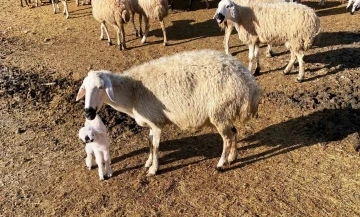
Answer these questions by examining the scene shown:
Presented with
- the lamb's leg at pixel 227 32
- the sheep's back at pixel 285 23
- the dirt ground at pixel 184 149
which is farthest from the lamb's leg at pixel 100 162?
the lamb's leg at pixel 227 32

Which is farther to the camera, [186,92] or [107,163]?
[107,163]

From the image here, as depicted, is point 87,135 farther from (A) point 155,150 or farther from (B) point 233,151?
(B) point 233,151

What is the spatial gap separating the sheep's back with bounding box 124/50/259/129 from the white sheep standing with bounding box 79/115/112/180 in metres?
0.74

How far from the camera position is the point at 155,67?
7035mm

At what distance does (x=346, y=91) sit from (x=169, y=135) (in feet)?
14.6

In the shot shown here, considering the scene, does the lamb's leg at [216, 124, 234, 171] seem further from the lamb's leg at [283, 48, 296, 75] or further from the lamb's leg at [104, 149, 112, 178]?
the lamb's leg at [283, 48, 296, 75]

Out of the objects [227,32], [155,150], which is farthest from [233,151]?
[227,32]

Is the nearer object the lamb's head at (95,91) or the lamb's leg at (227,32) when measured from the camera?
the lamb's head at (95,91)

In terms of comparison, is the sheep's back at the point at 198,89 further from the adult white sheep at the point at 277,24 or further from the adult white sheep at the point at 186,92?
the adult white sheep at the point at 277,24

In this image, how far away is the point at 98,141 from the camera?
6.74m

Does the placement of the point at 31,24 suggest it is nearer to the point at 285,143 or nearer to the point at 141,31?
the point at 141,31

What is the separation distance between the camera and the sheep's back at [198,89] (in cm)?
667

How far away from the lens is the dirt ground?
264 inches

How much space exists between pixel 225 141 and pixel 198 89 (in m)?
1.11
